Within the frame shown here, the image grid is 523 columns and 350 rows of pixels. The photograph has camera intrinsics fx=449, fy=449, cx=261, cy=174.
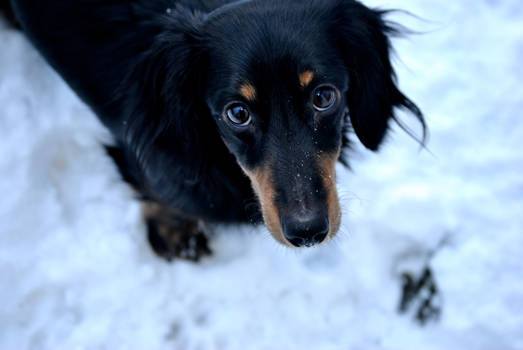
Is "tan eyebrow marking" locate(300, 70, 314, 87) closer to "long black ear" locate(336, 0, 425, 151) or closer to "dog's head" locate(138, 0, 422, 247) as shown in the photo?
"dog's head" locate(138, 0, 422, 247)

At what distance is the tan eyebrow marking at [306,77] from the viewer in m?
1.54

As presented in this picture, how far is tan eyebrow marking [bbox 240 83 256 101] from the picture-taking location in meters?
1.55

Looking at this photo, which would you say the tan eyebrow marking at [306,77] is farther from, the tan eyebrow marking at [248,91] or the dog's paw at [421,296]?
the dog's paw at [421,296]

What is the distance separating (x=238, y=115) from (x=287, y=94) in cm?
20

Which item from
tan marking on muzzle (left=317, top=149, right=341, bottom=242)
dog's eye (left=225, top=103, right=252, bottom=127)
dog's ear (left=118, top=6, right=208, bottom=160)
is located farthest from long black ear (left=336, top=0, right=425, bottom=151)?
dog's ear (left=118, top=6, right=208, bottom=160)

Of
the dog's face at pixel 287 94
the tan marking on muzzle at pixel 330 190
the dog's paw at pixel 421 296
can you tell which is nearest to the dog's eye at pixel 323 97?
the dog's face at pixel 287 94

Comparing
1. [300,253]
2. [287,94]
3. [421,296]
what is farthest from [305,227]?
[421,296]

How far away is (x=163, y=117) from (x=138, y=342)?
122cm

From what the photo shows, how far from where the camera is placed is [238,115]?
163 centimetres

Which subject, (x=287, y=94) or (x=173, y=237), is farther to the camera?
(x=173, y=237)

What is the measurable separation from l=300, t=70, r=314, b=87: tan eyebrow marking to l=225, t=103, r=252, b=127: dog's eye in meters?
0.22

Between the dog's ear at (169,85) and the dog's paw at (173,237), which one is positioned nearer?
the dog's ear at (169,85)

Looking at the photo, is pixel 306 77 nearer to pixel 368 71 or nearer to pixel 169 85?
pixel 368 71

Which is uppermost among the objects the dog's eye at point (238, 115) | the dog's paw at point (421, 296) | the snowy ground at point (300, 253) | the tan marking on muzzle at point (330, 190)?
the dog's eye at point (238, 115)
